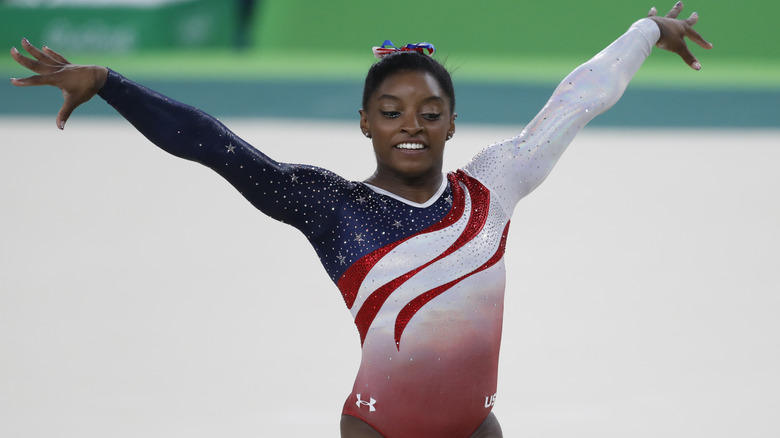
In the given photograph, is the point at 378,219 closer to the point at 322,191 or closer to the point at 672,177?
the point at 322,191

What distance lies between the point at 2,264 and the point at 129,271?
70 cm

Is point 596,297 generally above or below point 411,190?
above

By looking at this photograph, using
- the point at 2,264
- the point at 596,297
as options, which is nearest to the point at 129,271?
the point at 2,264

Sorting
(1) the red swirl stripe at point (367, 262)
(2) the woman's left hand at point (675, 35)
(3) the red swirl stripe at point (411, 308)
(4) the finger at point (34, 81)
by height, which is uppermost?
(2) the woman's left hand at point (675, 35)

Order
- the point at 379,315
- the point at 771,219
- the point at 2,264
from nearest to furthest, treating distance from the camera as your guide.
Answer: the point at 379,315, the point at 2,264, the point at 771,219

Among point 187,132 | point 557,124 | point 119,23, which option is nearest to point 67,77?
point 187,132

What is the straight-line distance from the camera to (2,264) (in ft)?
17.0

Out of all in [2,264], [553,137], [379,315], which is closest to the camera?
[379,315]

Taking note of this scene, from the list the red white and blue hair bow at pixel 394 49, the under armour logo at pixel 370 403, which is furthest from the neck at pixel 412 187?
the under armour logo at pixel 370 403

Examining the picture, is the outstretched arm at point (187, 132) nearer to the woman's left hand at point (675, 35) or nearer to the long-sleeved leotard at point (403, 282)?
the long-sleeved leotard at point (403, 282)

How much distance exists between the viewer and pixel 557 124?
2.46 m

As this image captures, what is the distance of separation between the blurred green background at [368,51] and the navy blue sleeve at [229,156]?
6.74 m

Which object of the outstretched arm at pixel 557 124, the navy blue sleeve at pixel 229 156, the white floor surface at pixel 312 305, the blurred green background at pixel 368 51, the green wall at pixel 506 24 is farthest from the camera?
the green wall at pixel 506 24

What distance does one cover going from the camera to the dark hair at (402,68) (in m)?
2.25
